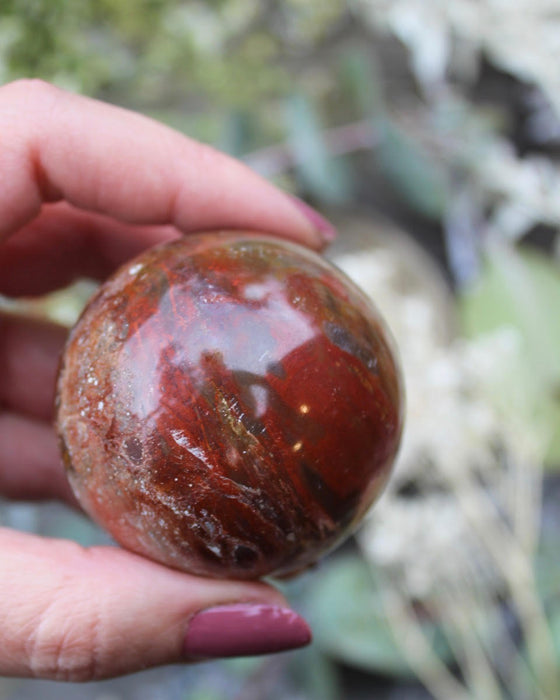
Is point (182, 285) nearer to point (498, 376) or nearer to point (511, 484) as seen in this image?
point (498, 376)

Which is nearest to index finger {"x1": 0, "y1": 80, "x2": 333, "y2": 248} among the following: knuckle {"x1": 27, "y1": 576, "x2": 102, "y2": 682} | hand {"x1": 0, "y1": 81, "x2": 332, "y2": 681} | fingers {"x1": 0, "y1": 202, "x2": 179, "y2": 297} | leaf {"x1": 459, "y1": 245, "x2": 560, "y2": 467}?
hand {"x1": 0, "y1": 81, "x2": 332, "y2": 681}

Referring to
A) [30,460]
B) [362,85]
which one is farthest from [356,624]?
[362,85]

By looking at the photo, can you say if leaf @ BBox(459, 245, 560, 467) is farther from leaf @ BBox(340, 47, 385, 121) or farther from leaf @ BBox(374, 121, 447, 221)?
leaf @ BBox(340, 47, 385, 121)

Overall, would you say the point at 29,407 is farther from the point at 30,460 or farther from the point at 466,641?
the point at 466,641

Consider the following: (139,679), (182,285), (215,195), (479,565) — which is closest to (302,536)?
(182,285)

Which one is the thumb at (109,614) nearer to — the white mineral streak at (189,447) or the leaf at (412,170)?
the white mineral streak at (189,447)
